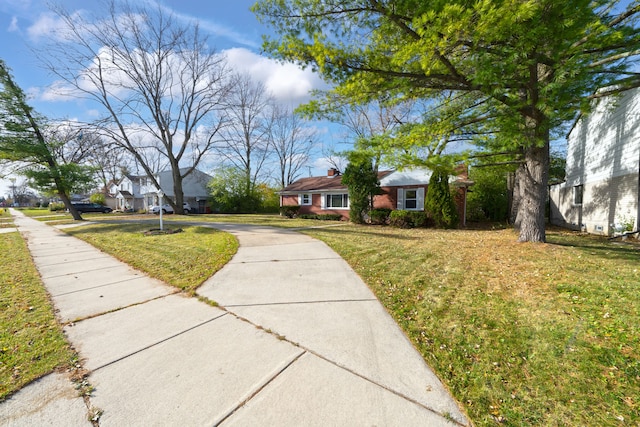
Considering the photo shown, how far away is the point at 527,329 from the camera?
2.88 m

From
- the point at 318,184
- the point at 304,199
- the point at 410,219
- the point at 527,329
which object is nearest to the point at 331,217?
the point at 304,199

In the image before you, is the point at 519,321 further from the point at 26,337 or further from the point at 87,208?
the point at 87,208

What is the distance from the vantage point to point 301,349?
8.23 ft

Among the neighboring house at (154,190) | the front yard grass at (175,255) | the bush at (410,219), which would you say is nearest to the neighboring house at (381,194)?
the bush at (410,219)

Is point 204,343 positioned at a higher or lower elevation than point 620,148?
lower

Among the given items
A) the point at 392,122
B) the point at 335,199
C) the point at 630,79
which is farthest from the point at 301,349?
the point at 392,122

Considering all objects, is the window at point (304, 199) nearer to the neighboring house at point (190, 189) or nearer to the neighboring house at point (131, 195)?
the neighboring house at point (190, 189)

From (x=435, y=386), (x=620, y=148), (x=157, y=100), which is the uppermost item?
(x=157, y=100)

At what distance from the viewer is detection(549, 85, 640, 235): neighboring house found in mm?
8703

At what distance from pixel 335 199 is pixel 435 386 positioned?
58.8ft

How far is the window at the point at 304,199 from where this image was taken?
21.4 meters

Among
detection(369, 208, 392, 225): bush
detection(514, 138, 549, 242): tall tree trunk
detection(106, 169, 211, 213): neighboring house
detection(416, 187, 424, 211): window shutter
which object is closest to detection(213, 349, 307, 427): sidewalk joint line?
detection(514, 138, 549, 242): tall tree trunk

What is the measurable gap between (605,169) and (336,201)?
1382 centimetres

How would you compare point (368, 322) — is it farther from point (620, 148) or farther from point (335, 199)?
point (335, 199)
